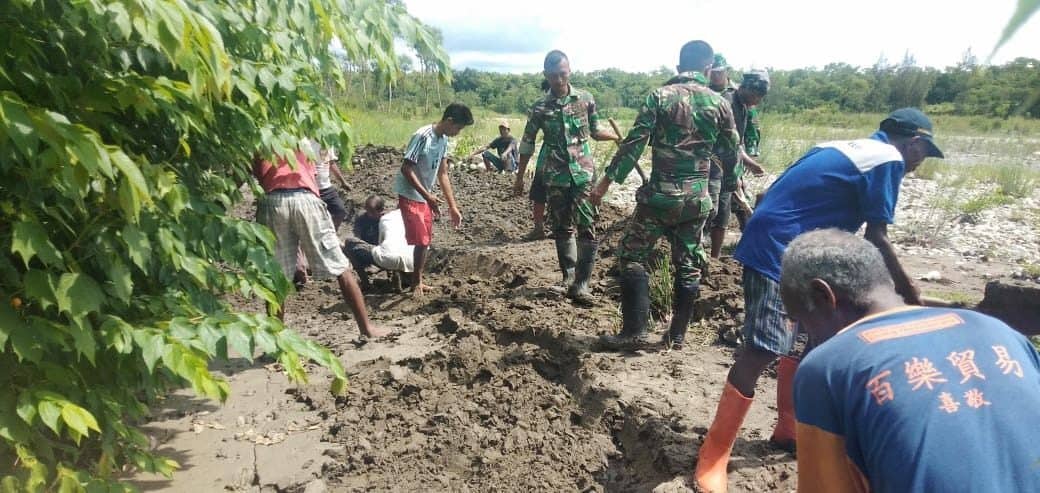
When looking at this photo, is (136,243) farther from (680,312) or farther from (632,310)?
(680,312)

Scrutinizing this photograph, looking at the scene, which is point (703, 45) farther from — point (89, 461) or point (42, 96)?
point (89, 461)

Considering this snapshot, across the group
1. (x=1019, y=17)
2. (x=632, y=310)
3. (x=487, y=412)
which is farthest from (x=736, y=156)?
(x=1019, y=17)

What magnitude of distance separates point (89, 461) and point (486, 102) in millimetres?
50978

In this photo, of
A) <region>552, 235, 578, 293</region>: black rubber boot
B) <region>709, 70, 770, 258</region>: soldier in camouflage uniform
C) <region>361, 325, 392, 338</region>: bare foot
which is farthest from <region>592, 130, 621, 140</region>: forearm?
<region>361, 325, 392, 338</region>: bare foot

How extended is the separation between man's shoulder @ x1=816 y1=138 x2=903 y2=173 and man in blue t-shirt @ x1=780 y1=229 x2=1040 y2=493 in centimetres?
125

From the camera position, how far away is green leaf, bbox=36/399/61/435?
1.80 metres

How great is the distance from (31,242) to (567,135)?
4558mm

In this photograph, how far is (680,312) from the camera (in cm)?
446

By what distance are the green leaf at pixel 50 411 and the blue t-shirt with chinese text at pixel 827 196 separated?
256cm

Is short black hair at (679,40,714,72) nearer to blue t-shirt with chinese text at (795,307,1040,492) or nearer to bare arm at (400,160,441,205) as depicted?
bare arm at (400,160,441,205)

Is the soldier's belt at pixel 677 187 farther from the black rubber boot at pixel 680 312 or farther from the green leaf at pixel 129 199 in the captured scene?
the green leaf at pixel 129 199

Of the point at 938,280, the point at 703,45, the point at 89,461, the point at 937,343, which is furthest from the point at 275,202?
the point at 938,280

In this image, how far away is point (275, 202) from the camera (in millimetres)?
4383

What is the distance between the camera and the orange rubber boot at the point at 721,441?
9.26ft
